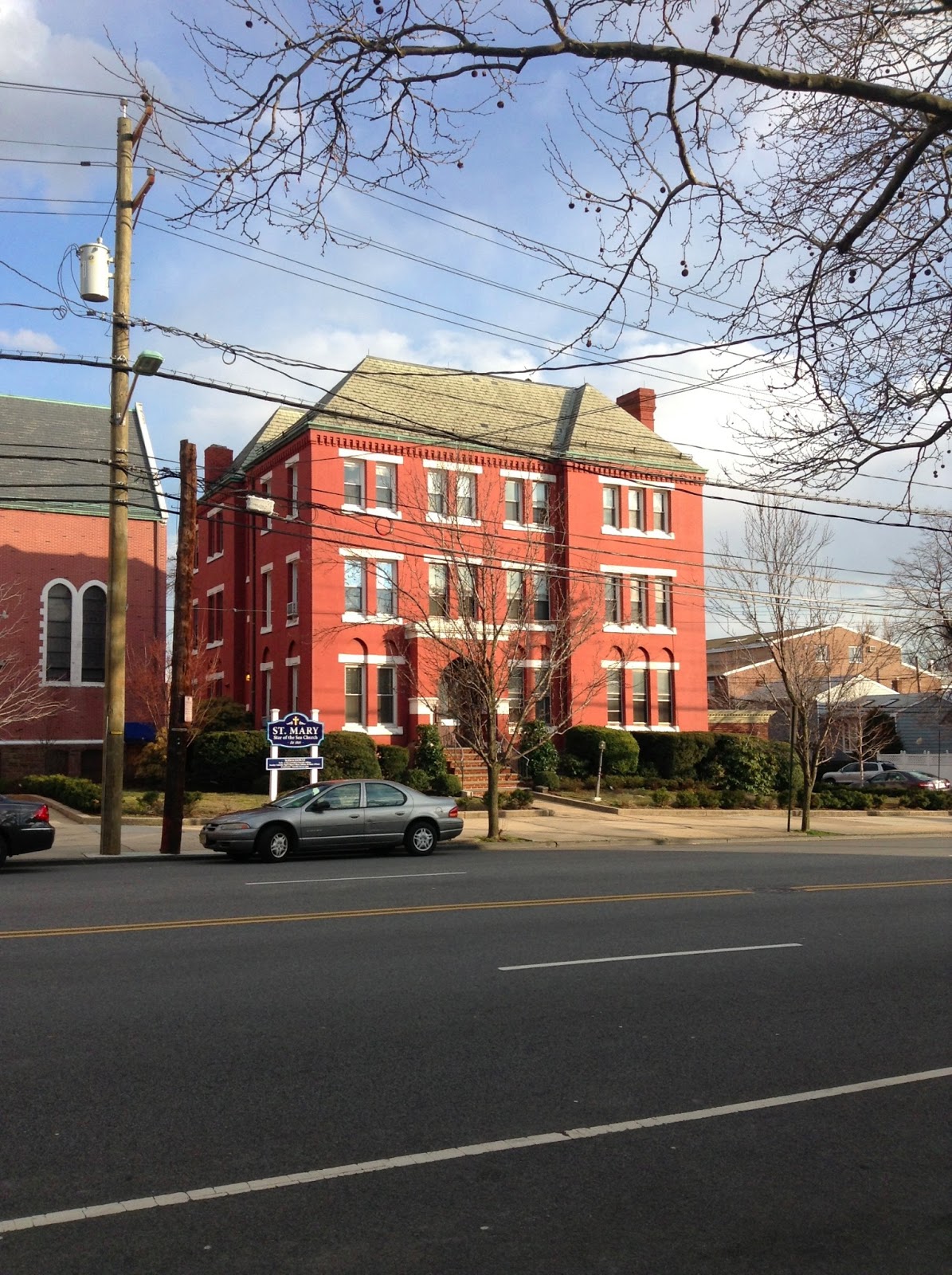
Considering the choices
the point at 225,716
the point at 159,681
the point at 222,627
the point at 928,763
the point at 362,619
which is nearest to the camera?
the point at 362,619

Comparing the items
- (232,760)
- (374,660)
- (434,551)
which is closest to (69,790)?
(232,760)

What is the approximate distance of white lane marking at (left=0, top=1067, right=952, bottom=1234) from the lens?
470cm

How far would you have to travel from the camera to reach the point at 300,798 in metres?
20.4

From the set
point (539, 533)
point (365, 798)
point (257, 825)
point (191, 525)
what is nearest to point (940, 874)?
point (365, 798)

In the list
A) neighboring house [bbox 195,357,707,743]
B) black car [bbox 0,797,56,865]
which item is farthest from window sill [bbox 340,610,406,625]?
black car [bbox 0,797,56,865]

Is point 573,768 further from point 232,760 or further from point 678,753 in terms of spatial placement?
point 232,760

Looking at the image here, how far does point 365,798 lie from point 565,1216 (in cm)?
1628

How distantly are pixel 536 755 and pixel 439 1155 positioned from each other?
102ft

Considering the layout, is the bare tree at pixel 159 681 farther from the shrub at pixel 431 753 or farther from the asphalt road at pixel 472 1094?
the asphalt road at pixel 472 1094

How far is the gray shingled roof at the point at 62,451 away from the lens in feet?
134

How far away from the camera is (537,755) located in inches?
1426

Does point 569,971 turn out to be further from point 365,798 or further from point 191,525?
point 191,525

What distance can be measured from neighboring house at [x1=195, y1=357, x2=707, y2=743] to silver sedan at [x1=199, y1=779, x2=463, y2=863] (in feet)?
36.9

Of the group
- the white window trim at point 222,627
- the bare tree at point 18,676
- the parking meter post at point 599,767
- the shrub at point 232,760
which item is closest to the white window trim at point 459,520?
the parking meter post at point 599,767
